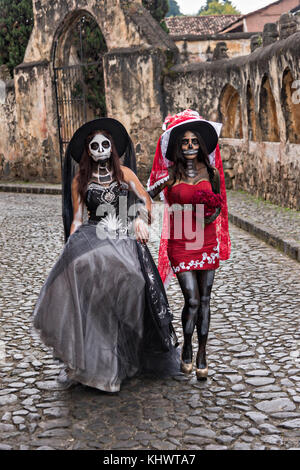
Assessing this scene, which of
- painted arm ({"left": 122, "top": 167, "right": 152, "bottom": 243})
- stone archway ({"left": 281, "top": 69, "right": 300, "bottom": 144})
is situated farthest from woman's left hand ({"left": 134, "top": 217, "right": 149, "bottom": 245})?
stone archway ({"left": 281, "top": 69, "right": 300, "bottom": 144})

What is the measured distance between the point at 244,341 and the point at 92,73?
19496mm

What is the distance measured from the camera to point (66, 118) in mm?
19469

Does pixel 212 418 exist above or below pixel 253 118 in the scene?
below

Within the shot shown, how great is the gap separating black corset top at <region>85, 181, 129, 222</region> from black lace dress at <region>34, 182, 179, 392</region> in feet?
0.30

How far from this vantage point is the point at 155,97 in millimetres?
16781

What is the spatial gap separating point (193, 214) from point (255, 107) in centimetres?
965

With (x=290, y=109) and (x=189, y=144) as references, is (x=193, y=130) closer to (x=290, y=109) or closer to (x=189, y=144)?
(x=189, y=144)

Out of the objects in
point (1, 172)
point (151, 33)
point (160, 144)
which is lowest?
point (1, 172)

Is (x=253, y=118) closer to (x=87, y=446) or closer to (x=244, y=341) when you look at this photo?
(x=244, y=341)

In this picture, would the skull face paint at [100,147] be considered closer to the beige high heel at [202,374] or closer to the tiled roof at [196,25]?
the beige high heel at [202,374]

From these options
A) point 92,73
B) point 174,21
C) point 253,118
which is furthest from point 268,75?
point 174,21

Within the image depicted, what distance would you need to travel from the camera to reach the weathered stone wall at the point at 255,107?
38.1ft

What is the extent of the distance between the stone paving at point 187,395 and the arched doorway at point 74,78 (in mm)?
12641

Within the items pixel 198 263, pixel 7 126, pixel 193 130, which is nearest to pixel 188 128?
pixel 193 130
